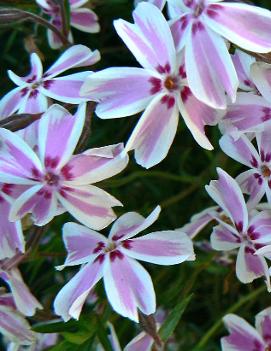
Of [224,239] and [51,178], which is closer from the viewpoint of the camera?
[51,178]

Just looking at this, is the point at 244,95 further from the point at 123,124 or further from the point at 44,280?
the point at 44,280

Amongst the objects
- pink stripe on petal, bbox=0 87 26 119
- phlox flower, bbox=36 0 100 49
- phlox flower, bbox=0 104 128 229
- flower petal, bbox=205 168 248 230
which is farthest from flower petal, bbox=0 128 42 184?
phlox flower, bbox=36 0 100 49

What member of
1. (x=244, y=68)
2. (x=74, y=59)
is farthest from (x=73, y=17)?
(x=244, y=68)

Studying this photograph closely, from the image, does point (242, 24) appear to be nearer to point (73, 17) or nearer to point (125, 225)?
point (125, 225)

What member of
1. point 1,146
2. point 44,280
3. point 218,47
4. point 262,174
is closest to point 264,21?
point 218,47

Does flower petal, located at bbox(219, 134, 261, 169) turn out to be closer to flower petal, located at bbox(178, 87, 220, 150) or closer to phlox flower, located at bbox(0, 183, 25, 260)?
flower petal, located at bbox(178, 87, 220, 150)

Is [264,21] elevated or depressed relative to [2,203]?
elevated
